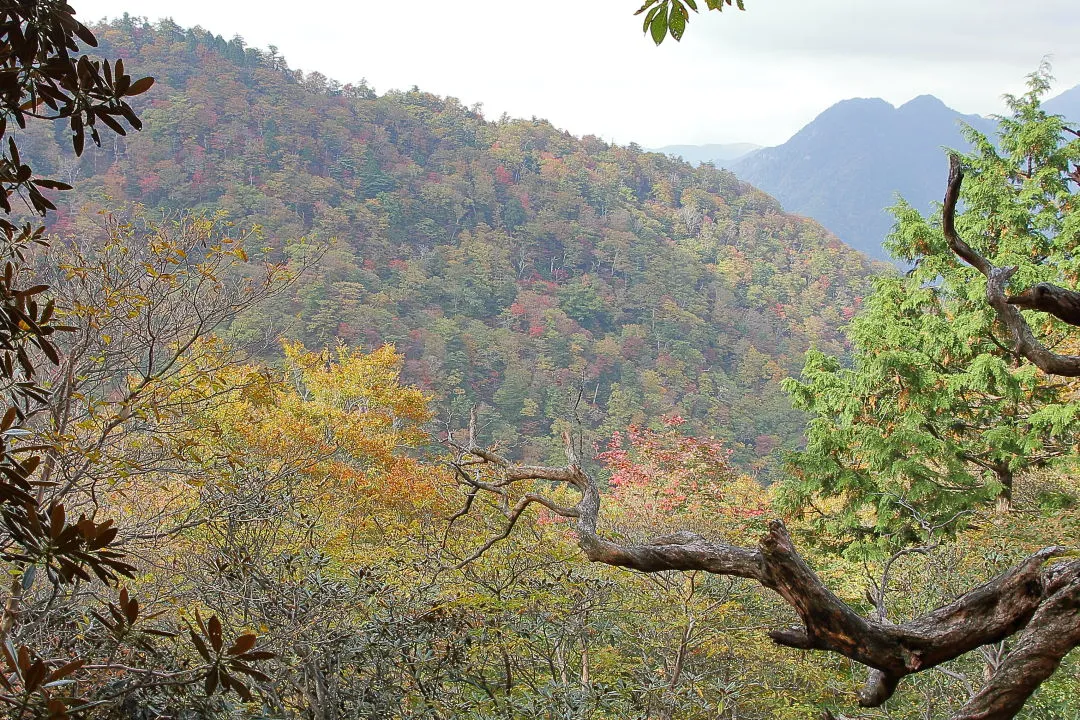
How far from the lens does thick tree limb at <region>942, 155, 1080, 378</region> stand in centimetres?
158

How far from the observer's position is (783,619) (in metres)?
5.62

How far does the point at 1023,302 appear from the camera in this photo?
1673mm

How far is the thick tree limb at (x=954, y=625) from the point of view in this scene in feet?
4.27

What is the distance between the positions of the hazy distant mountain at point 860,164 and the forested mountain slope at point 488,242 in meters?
83.3

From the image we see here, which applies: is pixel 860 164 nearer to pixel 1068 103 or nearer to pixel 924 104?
pixel 924 104

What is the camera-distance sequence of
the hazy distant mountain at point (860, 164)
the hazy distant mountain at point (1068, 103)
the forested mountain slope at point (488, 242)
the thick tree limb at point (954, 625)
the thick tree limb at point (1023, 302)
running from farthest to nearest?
the hazy distant mountain at point (1068, 103) < the hazy distant mountain at point (860, 164) < the forested mountain slope at point (488, 242) < the thick tree limb at point (1023, 302) < the thick tree limb at point (954, 625)

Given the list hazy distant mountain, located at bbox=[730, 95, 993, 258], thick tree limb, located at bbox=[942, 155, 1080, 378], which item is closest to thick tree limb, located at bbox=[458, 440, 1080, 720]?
thick tree limb, located at bbox=[942, 155, 1080, 378]

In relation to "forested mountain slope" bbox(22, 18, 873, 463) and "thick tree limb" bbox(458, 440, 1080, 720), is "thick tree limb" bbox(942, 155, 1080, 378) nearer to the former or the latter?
"thick tree limb" bbox(458, 440, 1080, 720)

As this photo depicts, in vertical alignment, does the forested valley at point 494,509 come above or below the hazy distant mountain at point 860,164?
below

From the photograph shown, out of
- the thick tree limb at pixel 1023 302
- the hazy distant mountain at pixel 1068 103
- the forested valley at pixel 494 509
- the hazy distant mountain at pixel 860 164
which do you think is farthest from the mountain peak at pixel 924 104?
the thick tree limb at pixel 1023 302

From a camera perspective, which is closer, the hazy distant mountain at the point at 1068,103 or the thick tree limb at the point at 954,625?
the thick tree limb at the point at 954,625

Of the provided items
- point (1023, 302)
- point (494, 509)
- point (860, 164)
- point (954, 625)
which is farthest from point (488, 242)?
point (860, 164)

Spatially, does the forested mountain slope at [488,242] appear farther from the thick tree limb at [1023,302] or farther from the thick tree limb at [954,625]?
the thick tree limb at [954,625]

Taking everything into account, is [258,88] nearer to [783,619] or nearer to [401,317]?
[401,317]
